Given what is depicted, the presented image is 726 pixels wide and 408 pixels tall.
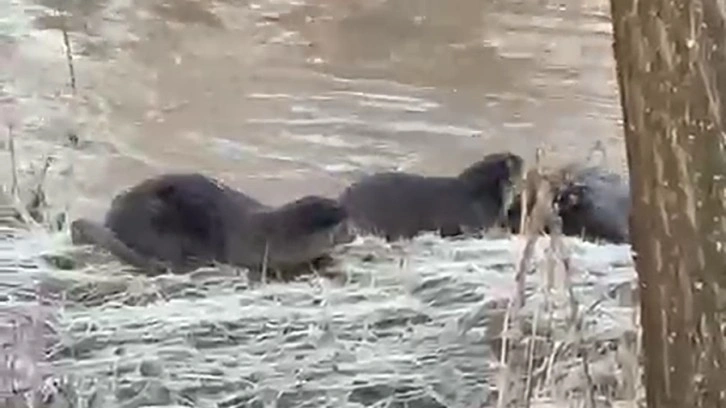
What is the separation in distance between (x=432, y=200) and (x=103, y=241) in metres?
0.24

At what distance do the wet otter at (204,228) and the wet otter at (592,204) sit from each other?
153mm

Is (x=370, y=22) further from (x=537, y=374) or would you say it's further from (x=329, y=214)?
(x=537, y=374)

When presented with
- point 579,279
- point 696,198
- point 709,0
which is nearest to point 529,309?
point 579,279

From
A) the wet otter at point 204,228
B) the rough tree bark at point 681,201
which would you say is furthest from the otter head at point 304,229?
the rough tree bark at point 681,201

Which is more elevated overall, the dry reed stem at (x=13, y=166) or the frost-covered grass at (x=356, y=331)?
the dry reed stem at (x=13, y=166)

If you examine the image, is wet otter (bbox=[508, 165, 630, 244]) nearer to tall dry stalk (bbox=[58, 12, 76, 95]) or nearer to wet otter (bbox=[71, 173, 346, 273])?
wet otter (bbox=[71, 173, 346, 273])

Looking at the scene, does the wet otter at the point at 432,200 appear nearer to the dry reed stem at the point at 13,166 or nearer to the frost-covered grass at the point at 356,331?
the frost-covered grass at the point at 356,331

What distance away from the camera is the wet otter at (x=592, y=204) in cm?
85

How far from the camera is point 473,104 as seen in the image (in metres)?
0.87

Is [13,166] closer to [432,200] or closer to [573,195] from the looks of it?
[432,200]

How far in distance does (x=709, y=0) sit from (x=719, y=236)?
0.18m

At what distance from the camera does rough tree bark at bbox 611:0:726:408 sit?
0.84 m

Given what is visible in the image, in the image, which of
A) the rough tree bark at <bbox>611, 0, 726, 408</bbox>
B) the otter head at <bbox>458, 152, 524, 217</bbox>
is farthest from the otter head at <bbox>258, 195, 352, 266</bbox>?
the rough tree bark at <bbox>611, 0, 726, 408</bbox>

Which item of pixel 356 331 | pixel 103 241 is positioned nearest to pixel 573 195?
pixel 356 331
